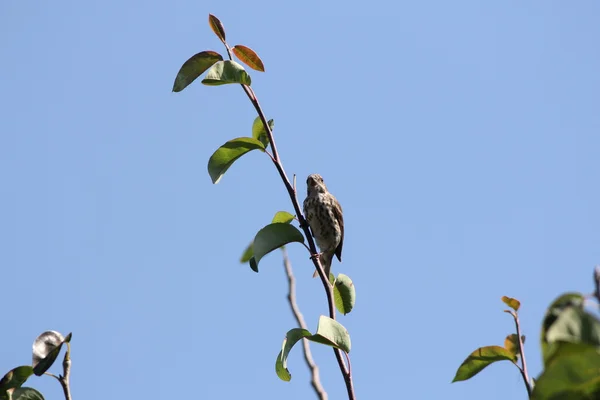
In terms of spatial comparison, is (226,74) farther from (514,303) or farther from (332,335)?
(514,303)

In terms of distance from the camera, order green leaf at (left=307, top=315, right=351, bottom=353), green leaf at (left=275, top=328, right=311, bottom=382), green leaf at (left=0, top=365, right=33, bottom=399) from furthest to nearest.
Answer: green leaf at (left=275, top=328, right=311, bottom=382) → green leaf at (left=307, top=315, right=351, bottom=353) → green leaf at (left=0, top=365, right=33, bottom=399)

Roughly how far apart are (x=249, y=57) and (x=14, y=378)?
180cm

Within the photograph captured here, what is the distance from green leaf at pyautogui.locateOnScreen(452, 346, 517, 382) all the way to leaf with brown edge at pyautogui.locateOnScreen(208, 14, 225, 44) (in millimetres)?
1911

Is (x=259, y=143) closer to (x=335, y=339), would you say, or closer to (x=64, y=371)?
(x=335, y=339)

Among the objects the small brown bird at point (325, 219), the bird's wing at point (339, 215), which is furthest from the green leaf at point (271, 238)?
the bird's wing at point (339, 215)

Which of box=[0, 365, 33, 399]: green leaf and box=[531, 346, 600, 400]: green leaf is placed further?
box=[0, 365, 33, 399]: green leaf

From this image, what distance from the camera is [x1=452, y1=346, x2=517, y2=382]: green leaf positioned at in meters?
2.67

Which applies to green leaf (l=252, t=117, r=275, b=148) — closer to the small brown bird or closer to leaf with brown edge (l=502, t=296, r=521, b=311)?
leaf with brown edge (l=502, t=296, r=521, b=311)

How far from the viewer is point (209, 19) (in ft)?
12.0

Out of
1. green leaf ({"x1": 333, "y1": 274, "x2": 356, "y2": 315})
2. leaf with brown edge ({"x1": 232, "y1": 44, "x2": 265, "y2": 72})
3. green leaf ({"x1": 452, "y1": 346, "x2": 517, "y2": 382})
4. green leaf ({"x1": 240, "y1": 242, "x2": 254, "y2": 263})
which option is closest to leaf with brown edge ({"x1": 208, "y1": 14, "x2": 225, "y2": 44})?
leaf with brown edge ({"x1": 232, "y1": 44, "x2": 265, "y2": 72})

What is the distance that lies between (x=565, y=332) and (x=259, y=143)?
244 cm

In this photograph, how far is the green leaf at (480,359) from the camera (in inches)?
105

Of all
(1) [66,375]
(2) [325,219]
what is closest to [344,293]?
(1) [66,375]

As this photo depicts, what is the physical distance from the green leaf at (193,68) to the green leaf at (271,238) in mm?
753
